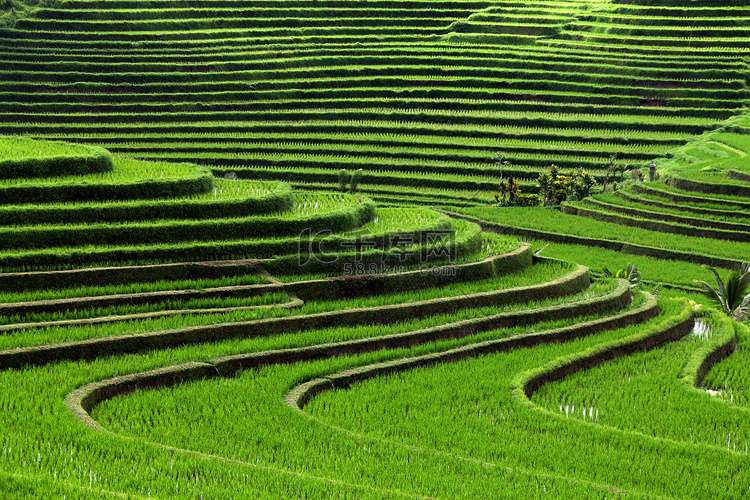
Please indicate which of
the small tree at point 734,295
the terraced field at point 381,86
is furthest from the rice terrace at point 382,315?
the terraced field at point 381,86

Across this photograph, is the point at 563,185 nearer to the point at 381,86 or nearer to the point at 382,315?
the point at 381,86

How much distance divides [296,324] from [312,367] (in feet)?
3.71

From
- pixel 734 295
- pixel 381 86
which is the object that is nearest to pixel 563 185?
pixel 734 295

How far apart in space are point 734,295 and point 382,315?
5.74 m

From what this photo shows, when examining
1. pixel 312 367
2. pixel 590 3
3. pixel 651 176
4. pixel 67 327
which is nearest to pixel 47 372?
pixel 67 327

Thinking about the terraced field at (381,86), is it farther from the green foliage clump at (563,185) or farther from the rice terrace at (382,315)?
the green foliage clump at (563,185)

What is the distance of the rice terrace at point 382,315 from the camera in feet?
19.5

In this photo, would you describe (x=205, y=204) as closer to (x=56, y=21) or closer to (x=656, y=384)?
(x=656, y=384)

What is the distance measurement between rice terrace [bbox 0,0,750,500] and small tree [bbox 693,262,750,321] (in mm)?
59

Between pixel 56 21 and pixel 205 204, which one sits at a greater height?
pixel 56 21

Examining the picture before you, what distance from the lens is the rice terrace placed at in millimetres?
5953

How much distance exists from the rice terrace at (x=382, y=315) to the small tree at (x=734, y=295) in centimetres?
6

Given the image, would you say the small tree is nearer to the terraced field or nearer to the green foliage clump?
Answer: the green foliage clump

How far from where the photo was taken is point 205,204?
445 inches
